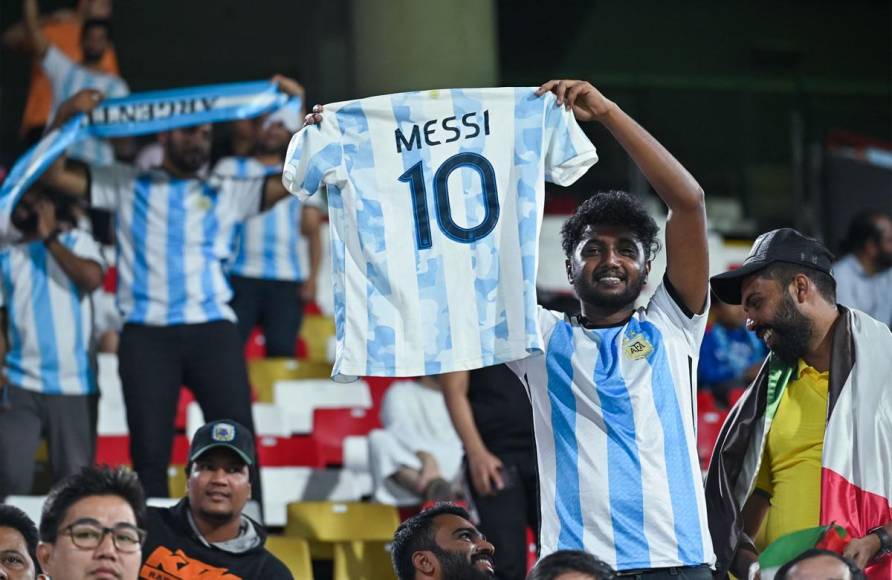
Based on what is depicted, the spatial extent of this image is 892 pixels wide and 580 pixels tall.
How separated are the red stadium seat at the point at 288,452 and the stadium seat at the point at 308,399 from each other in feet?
1.51

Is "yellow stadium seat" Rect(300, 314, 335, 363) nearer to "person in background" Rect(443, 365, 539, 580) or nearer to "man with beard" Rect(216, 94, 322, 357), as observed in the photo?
"man with beard" Rect(216, 94, 322, 357)

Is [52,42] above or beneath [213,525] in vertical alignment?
above

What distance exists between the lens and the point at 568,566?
3188 millimetres

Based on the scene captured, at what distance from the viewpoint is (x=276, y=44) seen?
1362 centimetres

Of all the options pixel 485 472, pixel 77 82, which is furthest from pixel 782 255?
pixel 77 82

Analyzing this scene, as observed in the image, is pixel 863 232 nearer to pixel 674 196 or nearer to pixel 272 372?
pixel 272 372

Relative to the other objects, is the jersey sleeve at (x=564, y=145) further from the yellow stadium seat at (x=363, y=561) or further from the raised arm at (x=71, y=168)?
the raised arm at (x=71, y=168)

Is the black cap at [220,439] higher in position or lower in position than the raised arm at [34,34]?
lower

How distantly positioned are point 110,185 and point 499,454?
2011mm

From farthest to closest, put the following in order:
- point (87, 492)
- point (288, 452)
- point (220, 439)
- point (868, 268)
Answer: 1. point (868, 268)
2. point (288, 452)
3. point (220, 439)
4. point (87, 492)

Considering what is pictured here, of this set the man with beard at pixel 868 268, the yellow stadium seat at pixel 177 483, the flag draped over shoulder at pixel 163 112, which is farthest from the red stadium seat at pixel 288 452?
the man with beard at pixel 868 268

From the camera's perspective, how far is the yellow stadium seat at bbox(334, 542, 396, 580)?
5.63m

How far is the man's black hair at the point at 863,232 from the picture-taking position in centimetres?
832

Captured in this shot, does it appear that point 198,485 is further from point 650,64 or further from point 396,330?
point 650,64
